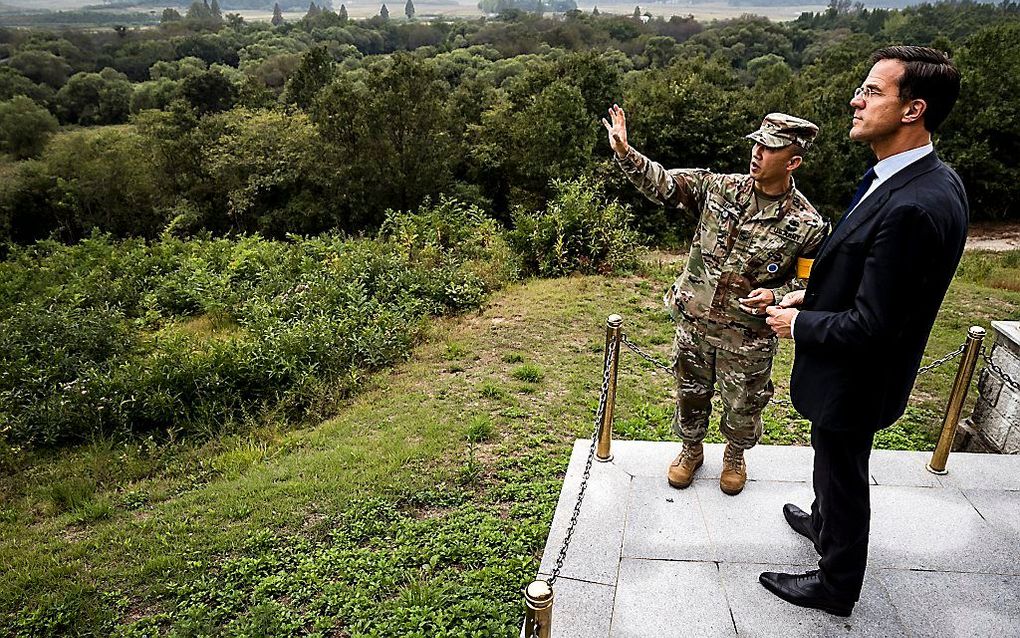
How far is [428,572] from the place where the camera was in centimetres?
356

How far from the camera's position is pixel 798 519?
10.6 ft

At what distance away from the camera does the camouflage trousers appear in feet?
10.6

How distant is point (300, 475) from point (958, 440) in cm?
484

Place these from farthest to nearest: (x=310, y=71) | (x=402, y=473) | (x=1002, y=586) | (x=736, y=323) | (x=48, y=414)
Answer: (x=310, y=71) → (x=48, y=414) → (x=402, y=473) → (x=736, y=323) → (x=1002, y=586)

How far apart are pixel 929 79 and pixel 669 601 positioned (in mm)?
2252

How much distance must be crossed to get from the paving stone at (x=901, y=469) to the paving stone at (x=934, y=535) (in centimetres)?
8

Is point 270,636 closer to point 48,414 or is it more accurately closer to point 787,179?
point 787,179

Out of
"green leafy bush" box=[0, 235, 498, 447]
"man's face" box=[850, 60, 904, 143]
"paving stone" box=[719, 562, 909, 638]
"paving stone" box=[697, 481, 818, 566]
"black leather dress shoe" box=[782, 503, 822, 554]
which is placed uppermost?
"man's face" box=[850, 60, 904, 143]

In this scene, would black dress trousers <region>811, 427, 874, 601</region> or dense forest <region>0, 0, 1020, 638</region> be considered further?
dense forest <region>0, 0, 1020, 638</region>

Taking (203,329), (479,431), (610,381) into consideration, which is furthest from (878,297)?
(203,329)

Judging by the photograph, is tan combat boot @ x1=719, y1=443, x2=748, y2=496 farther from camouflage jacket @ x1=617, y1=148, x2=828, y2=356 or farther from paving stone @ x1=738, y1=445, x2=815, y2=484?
camouflage jacket @ x1=617, y1=148, x2=828, y2=356

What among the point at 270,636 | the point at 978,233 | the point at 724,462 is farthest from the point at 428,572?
the point at 978,233

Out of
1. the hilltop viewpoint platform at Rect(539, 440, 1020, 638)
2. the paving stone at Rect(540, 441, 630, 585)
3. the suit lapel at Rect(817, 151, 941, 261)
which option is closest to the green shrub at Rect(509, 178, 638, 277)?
the hilltop viewpoint platform at Rect(539, 440, 1020, 638)

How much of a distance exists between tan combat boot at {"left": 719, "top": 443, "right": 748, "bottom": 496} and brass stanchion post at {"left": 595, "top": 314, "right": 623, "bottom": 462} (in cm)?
68
